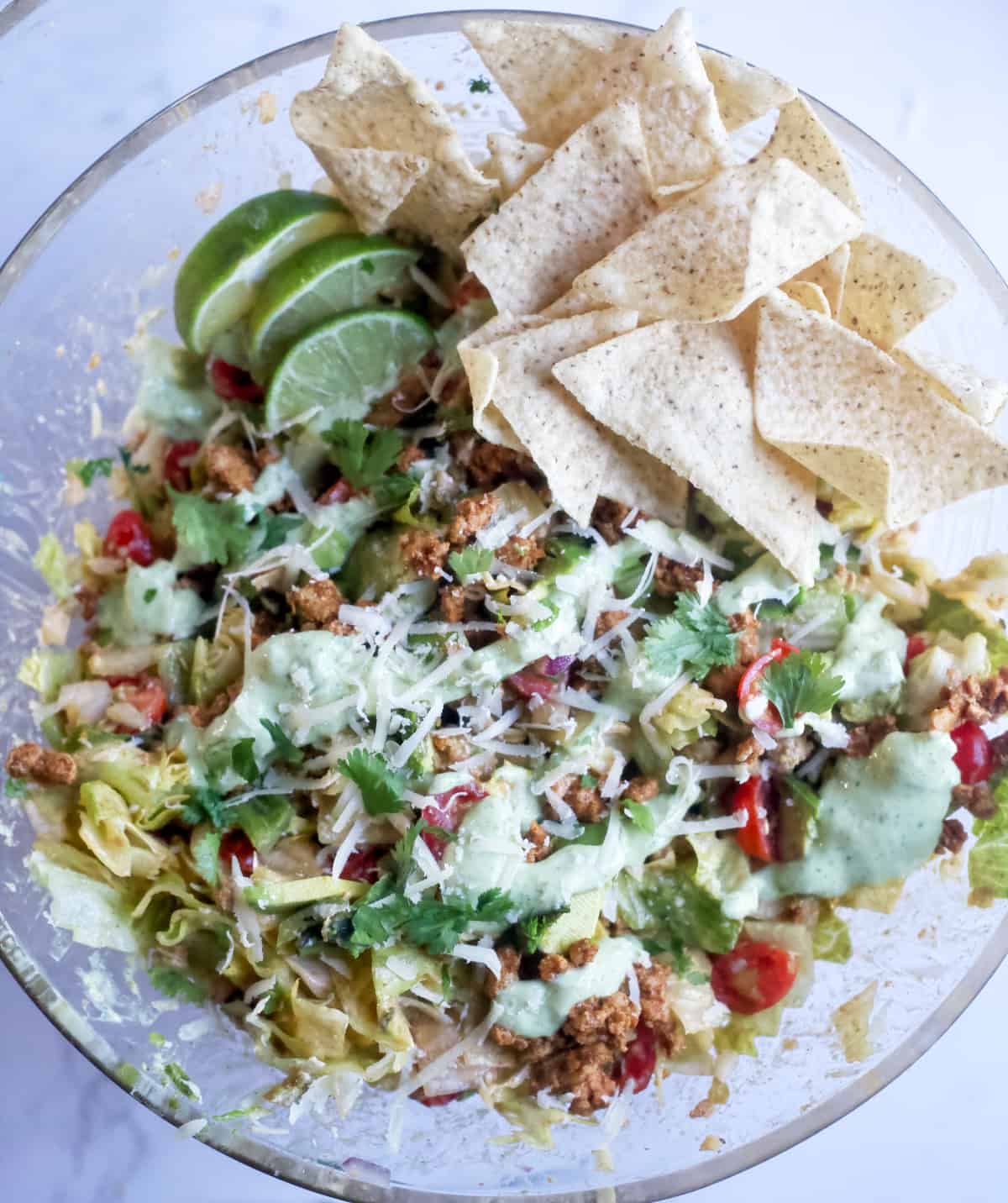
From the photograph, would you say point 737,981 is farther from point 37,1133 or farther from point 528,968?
point 37,1133

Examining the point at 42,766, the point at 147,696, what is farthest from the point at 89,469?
the point at 42,766

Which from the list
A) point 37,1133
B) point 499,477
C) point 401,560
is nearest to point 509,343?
point 499,477

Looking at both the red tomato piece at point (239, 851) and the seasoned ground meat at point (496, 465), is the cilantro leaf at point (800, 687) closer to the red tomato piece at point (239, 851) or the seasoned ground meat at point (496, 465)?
the seasoned ground meat at point (496, 465)

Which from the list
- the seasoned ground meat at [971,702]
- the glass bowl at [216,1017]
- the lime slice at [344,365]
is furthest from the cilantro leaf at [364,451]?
the seasoned ground meat at [971,702]

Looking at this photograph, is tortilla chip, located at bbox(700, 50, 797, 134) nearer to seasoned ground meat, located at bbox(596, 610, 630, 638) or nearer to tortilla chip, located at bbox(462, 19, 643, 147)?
tortilla chip, located at bbox(462, 19, 643, 147)

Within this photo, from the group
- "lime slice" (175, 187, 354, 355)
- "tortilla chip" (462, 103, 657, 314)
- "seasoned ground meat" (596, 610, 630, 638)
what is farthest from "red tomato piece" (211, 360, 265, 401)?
"seasoned ground meat" (596, 610, 630, 638)
